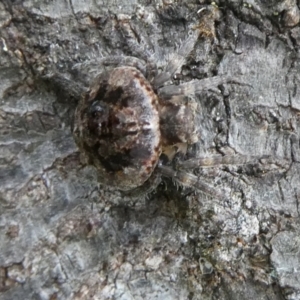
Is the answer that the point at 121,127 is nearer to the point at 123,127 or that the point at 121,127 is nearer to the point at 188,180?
the point at 123,127

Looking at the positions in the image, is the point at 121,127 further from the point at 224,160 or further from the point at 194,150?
the point at 224,160

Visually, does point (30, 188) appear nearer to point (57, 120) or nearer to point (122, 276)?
point (57, 120)

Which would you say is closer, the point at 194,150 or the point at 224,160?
the point at 224,160

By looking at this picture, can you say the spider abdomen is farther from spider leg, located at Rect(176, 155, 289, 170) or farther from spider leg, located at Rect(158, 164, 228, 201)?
spider leg, located at Rect(176, 155, 289, 170)

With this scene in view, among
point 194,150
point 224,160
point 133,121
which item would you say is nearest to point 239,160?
Answer: point 224,160

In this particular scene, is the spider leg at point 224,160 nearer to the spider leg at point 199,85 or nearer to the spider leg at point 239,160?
the spider leg at point 239,160

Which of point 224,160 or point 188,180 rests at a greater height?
point 224,160

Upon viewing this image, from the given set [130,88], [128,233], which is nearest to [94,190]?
[128,233]

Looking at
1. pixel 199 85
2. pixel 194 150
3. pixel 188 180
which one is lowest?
pixel 188 180
